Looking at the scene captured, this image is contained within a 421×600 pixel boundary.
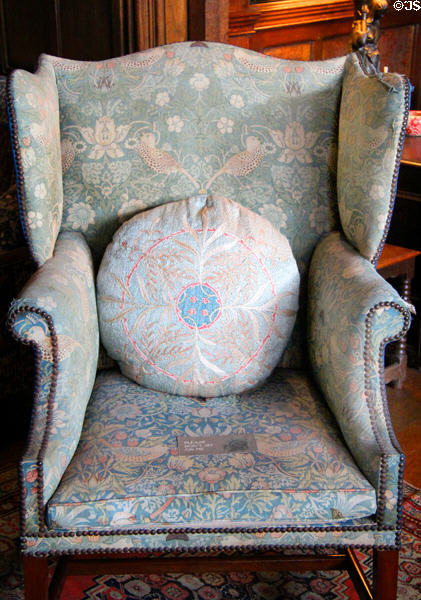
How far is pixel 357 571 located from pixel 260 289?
0.55 metres

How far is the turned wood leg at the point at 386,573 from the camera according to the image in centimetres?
111

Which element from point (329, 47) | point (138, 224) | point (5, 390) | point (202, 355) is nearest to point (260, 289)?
point (202, 355)

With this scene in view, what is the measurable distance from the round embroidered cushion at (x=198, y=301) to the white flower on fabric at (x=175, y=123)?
0.21 meters

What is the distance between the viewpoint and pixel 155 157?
57.8 inches

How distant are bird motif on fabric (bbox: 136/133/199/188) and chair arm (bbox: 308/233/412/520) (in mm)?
436

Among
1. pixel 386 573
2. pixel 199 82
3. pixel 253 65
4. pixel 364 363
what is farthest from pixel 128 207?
pixel 386 573

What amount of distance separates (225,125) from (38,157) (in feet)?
1.42

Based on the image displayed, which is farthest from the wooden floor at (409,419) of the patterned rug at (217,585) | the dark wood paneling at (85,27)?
the dark wood paneling at (85,27)

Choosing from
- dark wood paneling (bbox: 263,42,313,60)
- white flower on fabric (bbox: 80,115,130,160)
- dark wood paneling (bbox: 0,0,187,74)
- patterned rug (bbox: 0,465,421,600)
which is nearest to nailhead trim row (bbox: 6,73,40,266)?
white flower on fabric (bbox: 80,115,130,160)

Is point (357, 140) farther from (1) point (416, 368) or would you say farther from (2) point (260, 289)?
(1) point (416, 368)

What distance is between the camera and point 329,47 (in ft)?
12.7

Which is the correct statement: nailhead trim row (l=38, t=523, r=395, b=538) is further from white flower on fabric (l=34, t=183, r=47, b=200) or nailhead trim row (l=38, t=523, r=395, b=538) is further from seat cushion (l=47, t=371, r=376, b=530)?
white flower on fabric (l=34, t=183, r=47, b=200)

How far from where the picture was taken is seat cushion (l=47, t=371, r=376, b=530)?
106 cm

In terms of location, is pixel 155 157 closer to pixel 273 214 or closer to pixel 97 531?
pixel 273 214
